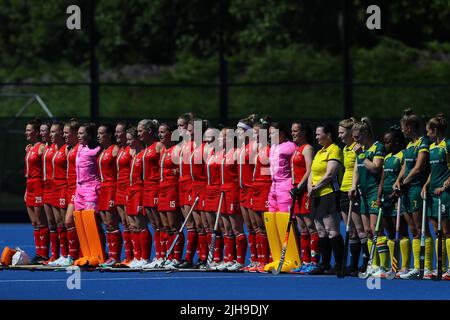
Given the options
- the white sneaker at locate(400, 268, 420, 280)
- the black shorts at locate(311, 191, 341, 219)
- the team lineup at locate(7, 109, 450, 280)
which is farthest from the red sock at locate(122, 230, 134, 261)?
the white sneaker at locate(400, 268, 420, 280)

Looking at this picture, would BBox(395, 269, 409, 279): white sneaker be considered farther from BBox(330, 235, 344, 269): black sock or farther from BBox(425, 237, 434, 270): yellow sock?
BBox(330, 235, 344, 269): black sock

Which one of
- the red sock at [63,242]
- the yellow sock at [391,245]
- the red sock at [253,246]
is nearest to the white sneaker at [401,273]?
the yellow sock at [391,245]

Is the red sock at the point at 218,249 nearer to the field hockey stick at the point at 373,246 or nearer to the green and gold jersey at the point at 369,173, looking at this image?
the field hockey stick at the point at 373,246

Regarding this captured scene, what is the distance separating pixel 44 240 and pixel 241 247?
3.15 m

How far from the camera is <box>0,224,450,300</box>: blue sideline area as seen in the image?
51.3 ft

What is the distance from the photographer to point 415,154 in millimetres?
17328

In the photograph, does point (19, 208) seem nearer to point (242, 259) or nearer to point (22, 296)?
point (242, 259)

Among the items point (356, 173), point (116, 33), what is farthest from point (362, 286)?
point (116, 33)

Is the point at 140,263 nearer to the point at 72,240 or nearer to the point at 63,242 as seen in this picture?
the point at 72,240

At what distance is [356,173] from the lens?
57.9ft

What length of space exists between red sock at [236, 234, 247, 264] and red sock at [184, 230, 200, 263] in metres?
0.64

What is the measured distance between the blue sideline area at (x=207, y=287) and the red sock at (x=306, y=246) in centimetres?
36

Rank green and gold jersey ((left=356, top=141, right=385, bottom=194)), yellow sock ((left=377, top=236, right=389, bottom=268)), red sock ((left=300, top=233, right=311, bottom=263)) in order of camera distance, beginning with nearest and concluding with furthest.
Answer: yellow sock ((left=377, top=236, right=389, bottom=268))
green and gold jersey ((left=356, top=141, right=385, bottom=194))
red sock ((left=300, top=233, right=311, bottom=263))

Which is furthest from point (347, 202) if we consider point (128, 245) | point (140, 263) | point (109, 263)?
point (109, 263)
